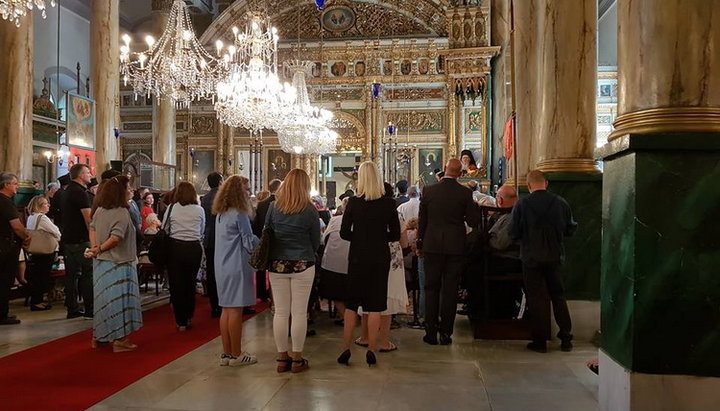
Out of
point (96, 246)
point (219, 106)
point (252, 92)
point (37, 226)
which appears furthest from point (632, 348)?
point (219, 106)

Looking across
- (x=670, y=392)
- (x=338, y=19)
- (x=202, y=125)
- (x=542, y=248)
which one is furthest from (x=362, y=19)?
(x=670, y=392)

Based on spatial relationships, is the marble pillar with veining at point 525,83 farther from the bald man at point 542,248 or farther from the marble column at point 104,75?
the marble column at point 104,75

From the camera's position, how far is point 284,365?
4.12 m

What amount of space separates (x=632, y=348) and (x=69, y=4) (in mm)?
20730

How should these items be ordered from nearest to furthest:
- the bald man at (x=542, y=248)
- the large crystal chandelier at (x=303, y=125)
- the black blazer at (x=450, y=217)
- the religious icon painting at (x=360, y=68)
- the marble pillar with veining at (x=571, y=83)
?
the bald man at (x=542, y=248)
the black blazer at (x=450, y=217)
the marble pillar with veining at (x=571, y=83)
the large crystal chandelier at (x=303, y=125)
the religious icon painting at (x=360, y=68)

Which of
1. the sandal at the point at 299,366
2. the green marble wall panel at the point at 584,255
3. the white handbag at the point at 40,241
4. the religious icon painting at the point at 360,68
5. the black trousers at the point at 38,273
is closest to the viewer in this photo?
the sandal at the point at 299,366

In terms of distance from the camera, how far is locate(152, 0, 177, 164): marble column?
707 inches

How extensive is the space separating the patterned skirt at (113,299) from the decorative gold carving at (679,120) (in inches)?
153

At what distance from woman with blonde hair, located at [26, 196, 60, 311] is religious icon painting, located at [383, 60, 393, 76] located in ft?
44.2

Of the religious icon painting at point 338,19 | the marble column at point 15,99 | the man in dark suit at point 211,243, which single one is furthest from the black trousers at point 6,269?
the religious icon painting at point 338,19

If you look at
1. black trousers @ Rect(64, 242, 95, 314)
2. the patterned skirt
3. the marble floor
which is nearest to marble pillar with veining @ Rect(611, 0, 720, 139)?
the marble floor

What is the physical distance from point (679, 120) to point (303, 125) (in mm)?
12002

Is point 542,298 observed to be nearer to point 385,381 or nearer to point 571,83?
point 385,381

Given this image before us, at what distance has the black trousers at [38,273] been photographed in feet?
22.2
